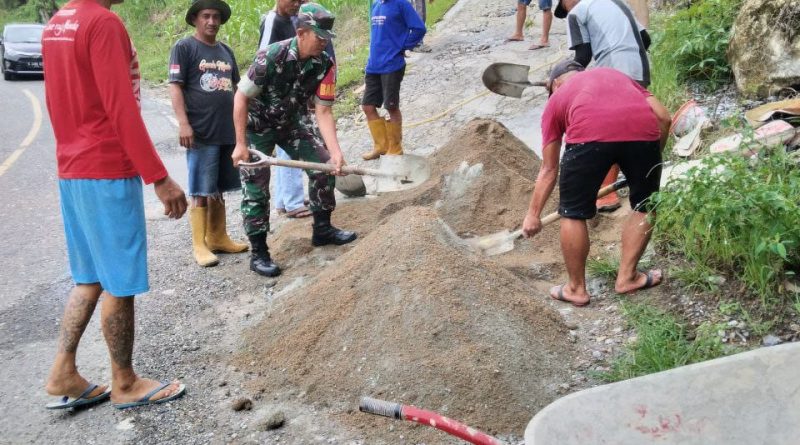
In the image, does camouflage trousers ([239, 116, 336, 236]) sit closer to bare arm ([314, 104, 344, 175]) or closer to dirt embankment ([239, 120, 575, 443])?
bare arm ([314, 104, 344, 175])

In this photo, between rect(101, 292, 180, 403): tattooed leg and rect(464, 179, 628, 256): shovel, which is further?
rect(464, 179, 628, 256): shovel

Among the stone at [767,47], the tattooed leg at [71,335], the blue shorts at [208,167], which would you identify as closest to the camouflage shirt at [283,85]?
the blue shorts at [208,167]

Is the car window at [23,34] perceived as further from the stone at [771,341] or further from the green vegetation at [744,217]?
the stone at [771,341]

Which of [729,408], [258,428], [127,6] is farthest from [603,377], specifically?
[127,6]

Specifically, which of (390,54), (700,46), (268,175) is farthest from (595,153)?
(390,54)

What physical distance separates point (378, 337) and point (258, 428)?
0.71 m

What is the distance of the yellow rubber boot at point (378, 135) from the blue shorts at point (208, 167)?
230 cm

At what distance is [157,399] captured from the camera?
357cm

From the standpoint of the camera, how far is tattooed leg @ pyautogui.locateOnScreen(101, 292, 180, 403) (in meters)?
3.41

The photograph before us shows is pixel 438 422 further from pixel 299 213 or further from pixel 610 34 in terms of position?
pixel 299 213

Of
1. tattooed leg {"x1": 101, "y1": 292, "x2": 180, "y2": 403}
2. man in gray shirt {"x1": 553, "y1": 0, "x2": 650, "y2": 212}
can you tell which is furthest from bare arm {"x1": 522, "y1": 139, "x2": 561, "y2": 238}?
tattooed leg {"x1": 101, "y1": 292, "x2": 180, "y2": 403}

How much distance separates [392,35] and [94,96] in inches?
170

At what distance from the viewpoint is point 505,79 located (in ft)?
20.0

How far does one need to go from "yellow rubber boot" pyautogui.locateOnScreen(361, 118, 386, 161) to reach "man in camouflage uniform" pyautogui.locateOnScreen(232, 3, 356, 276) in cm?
211
